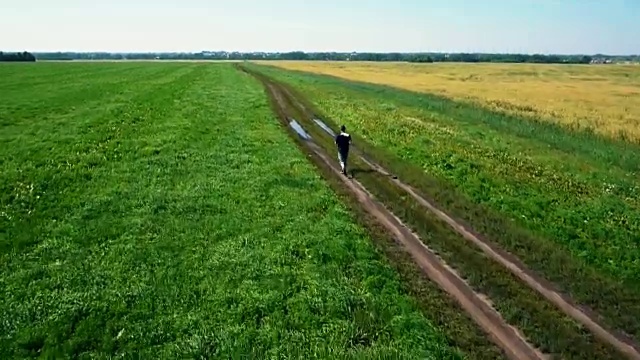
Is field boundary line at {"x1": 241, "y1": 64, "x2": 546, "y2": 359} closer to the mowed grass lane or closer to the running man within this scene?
Answer: the mowed grass lane

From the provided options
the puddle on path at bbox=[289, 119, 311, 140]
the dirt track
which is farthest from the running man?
the puddle on path at bbox=[289, 119, 311, 140]

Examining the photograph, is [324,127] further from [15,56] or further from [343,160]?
[15,56]

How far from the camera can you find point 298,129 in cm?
3341

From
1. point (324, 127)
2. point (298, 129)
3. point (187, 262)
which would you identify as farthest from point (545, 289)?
point (324, 127)

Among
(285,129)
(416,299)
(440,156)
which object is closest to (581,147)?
(440,156)

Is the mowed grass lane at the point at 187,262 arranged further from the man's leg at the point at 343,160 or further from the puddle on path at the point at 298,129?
the puddle on path at the point at 298,129

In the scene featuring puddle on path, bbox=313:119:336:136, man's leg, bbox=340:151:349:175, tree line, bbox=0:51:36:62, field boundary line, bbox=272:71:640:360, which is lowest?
field boundary line, bbox=272:71:640:360

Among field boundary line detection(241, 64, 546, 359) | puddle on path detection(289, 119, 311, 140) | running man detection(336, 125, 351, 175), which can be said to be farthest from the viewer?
puddle on path detection(289, 119, 311, 140)

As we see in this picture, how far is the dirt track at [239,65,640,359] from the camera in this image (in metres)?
9.84

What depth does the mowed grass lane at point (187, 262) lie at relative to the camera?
9883mm

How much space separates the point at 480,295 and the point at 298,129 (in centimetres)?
2310

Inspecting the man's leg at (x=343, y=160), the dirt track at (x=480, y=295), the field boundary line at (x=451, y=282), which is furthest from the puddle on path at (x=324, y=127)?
the dirt track at (x=480, y=295)

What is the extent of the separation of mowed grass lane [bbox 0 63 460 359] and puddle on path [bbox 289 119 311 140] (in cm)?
526

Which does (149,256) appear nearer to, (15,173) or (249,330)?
(249,330)
